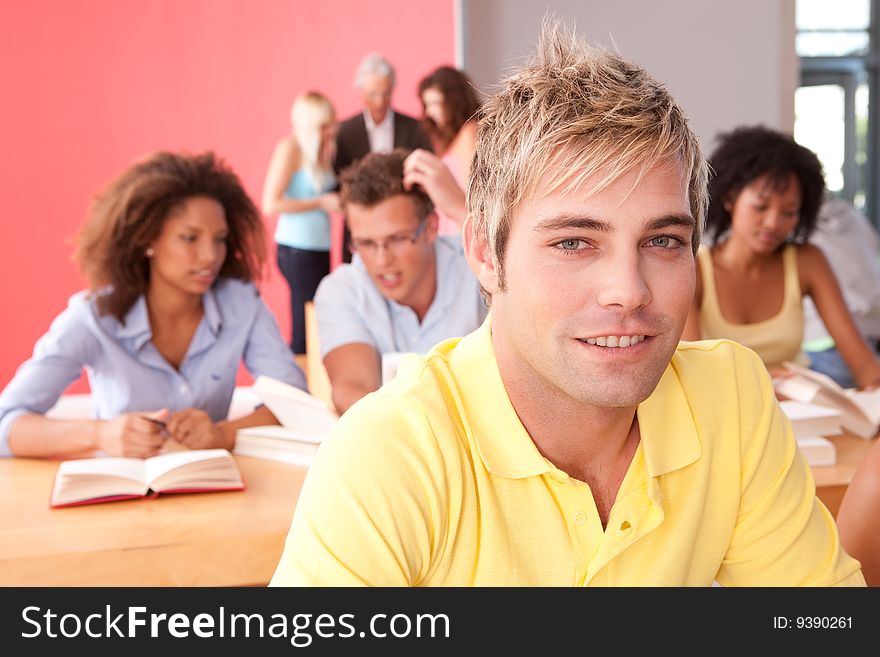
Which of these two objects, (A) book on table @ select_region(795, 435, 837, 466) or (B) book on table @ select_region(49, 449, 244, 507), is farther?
(A) book on table @ select_region(795, 435, 837, 466)

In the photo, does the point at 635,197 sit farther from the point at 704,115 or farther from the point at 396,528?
A: the point at 704,115

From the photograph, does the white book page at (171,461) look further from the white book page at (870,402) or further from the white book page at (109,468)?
the white book page at (870,402)

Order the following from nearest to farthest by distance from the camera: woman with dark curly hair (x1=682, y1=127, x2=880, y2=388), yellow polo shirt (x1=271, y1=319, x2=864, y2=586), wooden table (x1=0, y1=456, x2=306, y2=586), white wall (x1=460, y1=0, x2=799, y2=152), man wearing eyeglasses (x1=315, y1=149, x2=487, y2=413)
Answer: yellow polo shirt (x1=271, y1=319, x2=864, y2=586)
wooden table (x1=0, y1=456, x2=306, y2=586)
man wearing eyeglasses (x1=315, y1=149, x2=487, y2=413)
woman with dark curly hair (x1=682, y1=127, x2=880, y2=388)
white wall (x1=460, y1=0, x2=799, y2=152)

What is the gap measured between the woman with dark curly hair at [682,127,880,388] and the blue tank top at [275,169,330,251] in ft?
8.26

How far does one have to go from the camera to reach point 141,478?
5.92 feet

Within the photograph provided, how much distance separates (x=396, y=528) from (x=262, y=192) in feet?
16.0

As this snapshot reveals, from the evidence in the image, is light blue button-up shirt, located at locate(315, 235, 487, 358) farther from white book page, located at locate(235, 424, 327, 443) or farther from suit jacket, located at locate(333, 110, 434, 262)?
suit jacket, located at locate(333, 110, 434, 262)

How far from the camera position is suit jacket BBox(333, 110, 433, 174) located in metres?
4.96

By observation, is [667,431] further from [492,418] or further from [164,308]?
[164,308]

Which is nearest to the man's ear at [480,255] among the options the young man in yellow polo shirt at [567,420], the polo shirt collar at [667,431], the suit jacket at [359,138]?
the young man in yellow polo shirt at [567,420]

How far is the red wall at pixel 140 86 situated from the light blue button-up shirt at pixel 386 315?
2.80 meters

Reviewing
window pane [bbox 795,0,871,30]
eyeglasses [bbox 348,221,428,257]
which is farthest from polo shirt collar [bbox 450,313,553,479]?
window pane [bbox 795,0,871,30]

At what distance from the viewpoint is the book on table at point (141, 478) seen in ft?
5.74

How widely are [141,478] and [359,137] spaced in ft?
11.3
